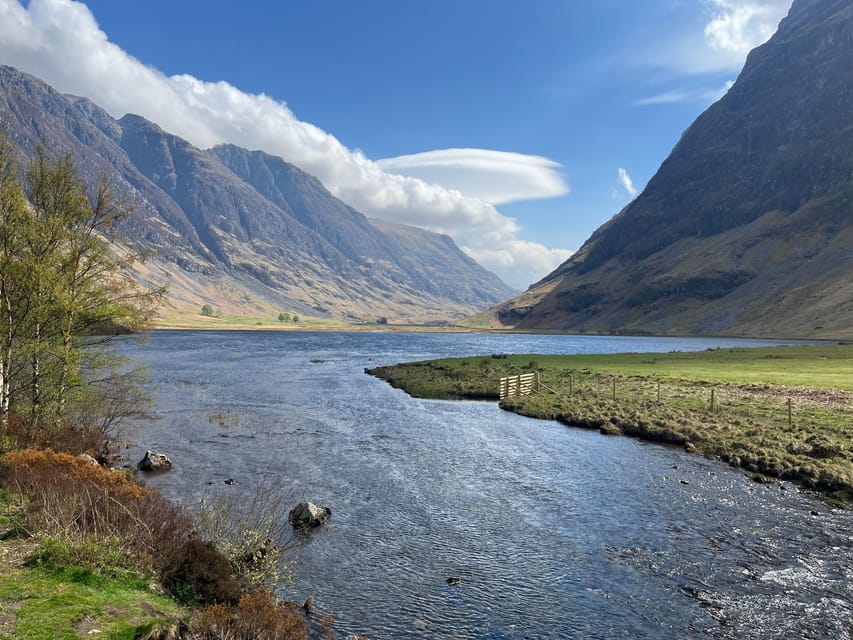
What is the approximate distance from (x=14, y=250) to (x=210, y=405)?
33953 millimetres

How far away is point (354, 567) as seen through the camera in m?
20.2

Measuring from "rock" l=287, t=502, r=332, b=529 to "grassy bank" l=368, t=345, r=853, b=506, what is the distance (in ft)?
83.6

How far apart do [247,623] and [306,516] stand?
11124 mm

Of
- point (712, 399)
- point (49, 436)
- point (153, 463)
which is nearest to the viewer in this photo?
point (49, 436)

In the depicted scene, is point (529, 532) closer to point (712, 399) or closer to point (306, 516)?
point (306, 516)

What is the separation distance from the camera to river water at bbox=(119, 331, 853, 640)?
17203mm

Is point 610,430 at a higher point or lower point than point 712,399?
lower

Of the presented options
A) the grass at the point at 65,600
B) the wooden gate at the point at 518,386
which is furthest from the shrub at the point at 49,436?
the wooden gate at the point at 518,386

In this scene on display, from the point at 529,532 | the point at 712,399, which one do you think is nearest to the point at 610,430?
the point at 712,399

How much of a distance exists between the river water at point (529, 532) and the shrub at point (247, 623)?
10.6 ft

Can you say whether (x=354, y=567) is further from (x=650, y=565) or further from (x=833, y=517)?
(x=833, y=517)

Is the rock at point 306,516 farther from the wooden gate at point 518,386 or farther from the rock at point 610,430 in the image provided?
the wooden gate at point 518,386

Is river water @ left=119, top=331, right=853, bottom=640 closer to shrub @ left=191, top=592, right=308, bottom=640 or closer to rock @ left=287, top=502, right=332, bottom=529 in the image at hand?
rock @ left=287, top=502, right=332, bottom=529

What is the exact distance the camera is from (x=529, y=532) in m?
24.2
